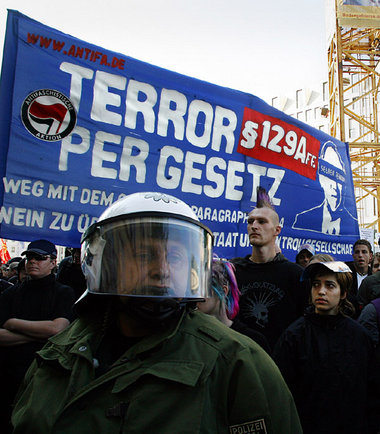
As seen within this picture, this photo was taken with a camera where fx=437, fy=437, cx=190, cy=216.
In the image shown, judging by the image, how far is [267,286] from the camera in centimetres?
296

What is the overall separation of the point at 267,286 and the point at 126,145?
4.99 feet

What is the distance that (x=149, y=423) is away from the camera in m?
1.04

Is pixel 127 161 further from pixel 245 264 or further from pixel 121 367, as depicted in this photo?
pixel 121 367

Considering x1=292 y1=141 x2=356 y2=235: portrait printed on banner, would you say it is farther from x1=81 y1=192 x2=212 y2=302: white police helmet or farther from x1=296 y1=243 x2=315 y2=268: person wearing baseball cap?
x1=81 y1=192 x2=212 y2=302: white police helmet

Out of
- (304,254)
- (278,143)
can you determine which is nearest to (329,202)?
(304,254)

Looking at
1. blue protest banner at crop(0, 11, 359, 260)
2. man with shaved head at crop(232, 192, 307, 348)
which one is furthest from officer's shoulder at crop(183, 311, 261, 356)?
blue protest banner at crop(0, 11, 359, 260)

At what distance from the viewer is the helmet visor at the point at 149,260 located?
128 centimetres

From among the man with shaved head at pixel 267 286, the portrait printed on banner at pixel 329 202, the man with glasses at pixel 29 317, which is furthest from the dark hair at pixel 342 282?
the portrait printed on banner at pixel 329 202

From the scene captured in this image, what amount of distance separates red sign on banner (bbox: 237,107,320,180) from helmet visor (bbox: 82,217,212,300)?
2.90 m

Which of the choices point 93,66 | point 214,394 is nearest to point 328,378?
point 214,394

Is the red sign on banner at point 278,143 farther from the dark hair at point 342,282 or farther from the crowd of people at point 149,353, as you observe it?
the crowd of people at point 149,353

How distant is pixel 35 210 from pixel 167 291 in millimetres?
1896

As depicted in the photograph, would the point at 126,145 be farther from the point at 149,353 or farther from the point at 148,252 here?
the point at 149,353

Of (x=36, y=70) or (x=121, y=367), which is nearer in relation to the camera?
(x=121, y=367)
